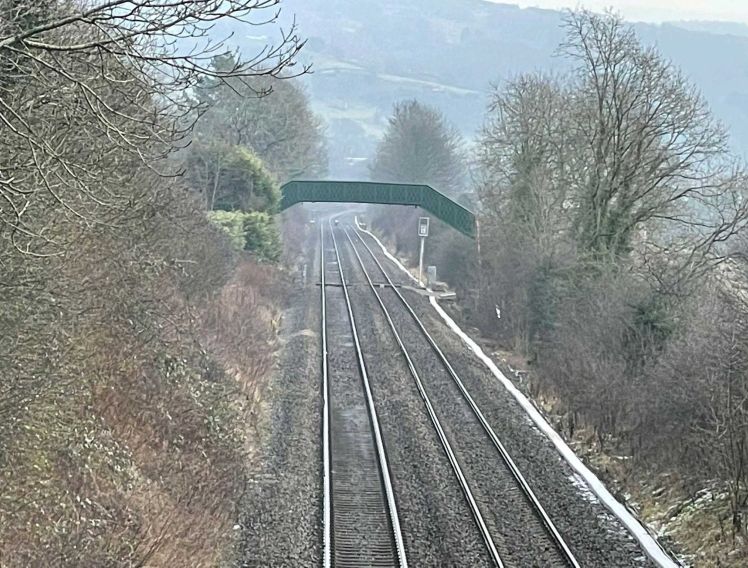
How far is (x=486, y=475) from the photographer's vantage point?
44.2 feet

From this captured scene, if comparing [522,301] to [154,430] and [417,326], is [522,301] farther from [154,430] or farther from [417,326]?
[154,430]

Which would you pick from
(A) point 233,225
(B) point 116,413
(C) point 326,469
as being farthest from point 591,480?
(A) point 233,225

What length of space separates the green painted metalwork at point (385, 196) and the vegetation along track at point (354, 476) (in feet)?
59.6

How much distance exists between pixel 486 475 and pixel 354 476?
2.05m

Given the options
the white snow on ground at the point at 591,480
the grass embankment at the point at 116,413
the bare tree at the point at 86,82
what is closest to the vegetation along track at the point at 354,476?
the grass embankment at the point at 116,413

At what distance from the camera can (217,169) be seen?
33.7 meters

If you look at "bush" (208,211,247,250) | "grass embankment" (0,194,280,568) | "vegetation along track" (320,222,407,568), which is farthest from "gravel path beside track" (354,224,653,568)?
"bush" (208,211,247,250)

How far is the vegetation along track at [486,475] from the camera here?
1080cm

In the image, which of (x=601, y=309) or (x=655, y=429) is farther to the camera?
(x=601, y=309)

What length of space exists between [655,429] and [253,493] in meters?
7.02

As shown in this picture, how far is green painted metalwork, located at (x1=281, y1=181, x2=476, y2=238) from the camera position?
1580 inches

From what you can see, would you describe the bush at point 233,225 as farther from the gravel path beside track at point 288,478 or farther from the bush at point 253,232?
the gravel path beside track at point 288,478

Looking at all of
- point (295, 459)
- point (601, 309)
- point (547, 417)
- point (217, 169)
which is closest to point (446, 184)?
point (217, 169)

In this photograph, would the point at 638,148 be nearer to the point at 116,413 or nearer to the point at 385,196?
the point at 116,413
